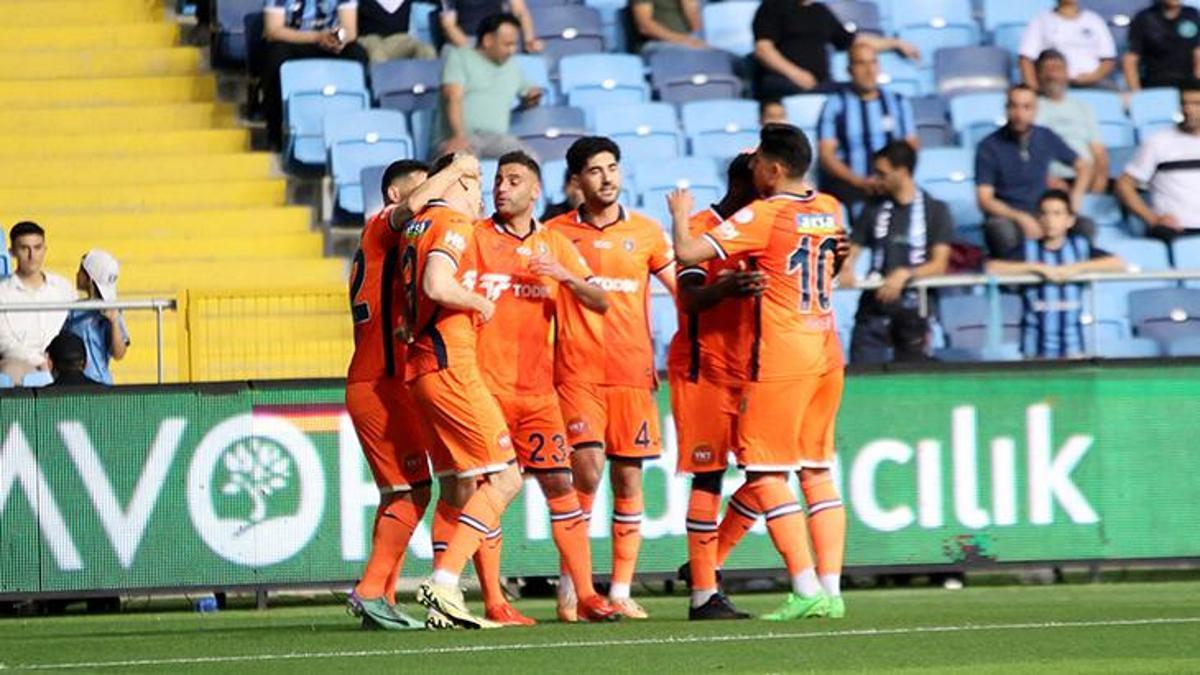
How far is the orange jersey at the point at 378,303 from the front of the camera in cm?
1188

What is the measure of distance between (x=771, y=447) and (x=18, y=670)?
3.70 meters

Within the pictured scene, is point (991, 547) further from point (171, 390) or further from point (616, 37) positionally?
point (616, 37)

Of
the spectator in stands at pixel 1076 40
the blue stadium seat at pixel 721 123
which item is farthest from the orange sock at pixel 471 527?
the spectator in stands at pixel 1076 40

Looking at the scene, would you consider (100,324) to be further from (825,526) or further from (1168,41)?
(1168,41)

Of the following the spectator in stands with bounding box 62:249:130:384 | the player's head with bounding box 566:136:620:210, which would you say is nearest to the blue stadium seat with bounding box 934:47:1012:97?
the spectator in stands with bounding box 62:249:130:384

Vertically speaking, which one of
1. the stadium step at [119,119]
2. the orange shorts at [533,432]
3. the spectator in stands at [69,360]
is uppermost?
the stadium step at [119,119]

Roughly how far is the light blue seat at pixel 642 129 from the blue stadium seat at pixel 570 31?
1.27 meters

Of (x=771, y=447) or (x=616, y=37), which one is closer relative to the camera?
(x=771, y=447)

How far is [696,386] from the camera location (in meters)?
12.6

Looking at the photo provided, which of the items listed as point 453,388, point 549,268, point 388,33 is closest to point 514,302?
point 549,268

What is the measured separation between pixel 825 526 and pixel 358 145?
6904 mm

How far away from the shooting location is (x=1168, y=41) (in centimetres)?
2041

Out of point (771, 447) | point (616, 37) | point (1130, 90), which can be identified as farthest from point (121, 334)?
point (1130, 90)

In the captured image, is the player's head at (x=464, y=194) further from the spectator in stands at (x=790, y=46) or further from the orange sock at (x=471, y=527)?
the spectator in stands at (x=790, y=46)
